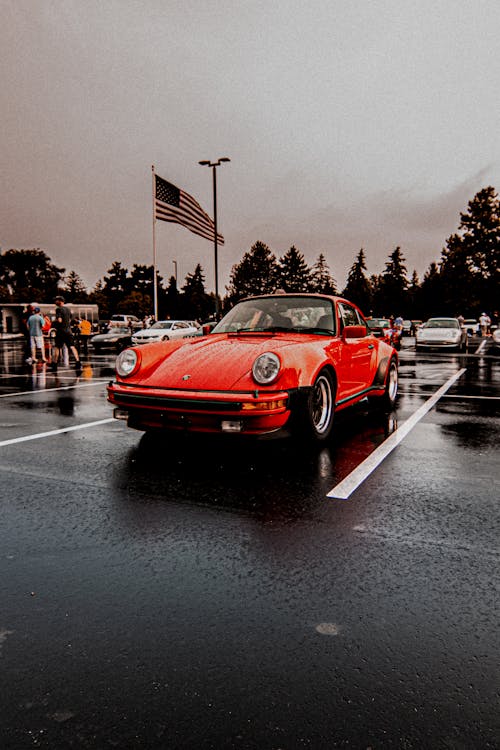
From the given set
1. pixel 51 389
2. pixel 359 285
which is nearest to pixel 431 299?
pixel 359 285

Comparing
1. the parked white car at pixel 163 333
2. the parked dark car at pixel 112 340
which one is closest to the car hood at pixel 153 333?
the parked white car at pixel 163 333

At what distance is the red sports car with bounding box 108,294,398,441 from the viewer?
15.4 ft

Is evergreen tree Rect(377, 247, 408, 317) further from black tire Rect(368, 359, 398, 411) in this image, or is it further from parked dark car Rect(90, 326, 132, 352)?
black tire Rect(368, 359, 398, 411)

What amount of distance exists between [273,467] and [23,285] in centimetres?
10703

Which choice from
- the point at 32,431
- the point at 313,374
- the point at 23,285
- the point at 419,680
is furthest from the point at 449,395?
the point at 23,285

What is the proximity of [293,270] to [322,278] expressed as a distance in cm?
890

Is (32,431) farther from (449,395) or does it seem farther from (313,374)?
(449,395)

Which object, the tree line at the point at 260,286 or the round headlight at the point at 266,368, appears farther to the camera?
the tree line at the point at 260,286

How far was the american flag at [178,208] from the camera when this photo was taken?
23.1 meters

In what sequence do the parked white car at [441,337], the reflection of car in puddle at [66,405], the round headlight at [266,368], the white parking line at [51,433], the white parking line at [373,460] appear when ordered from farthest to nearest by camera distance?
the parked white car at [441,337] → the reflection of car in puddle at [66,405] → the white parking line at [51,433] → the round headlight at [266,368] → the white parking line at [373,460]

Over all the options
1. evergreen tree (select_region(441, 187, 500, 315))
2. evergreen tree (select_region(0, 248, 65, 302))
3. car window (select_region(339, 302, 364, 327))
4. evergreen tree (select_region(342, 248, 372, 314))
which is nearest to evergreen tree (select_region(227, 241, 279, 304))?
evergreen tree (select_region(342, 248, 372, 314))

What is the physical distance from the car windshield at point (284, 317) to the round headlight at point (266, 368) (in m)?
1.29

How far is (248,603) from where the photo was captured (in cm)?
251

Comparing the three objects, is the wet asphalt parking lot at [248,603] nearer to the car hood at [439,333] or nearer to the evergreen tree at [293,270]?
the car hood at [439,333]
